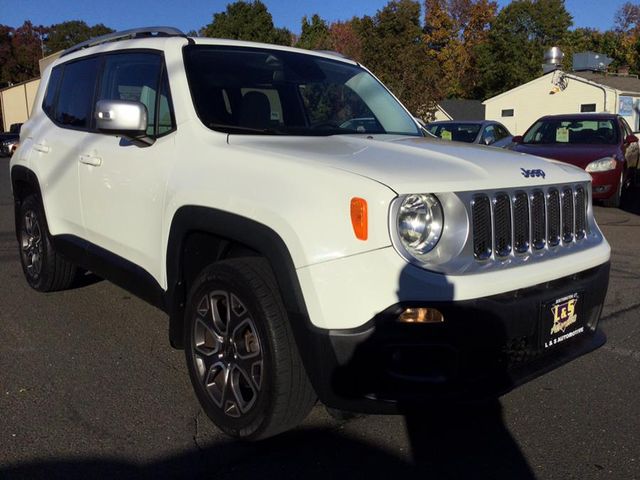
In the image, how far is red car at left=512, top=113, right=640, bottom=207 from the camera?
10.4 meters

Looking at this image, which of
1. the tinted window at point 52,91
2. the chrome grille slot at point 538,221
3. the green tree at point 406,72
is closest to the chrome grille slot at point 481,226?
the chrome grille slot at point 538,221

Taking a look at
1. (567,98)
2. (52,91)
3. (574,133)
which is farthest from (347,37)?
(52,91)

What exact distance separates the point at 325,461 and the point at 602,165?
8.94 m

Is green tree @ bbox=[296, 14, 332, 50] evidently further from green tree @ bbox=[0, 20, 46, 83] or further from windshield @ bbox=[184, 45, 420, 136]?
windshield @ bbox=[184, 45, 420, 136]

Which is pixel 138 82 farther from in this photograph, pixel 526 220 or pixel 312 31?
pixel 312 31

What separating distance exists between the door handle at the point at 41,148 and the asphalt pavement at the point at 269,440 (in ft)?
4.56

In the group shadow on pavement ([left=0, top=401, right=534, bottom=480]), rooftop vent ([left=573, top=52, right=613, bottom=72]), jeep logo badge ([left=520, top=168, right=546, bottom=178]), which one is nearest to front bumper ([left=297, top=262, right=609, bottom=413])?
shadow on pavement ([left=0, top=401, right=534, bottom=480])

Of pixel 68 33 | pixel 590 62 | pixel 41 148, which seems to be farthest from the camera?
pixel 68 33

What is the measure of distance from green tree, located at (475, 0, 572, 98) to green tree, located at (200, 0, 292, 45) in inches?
654

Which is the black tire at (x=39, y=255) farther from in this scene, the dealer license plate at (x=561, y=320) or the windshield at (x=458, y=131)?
the windshield at (x=458, y=131)

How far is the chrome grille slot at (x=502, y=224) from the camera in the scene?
2.80m

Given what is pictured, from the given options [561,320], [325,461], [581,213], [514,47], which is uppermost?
[514,47]

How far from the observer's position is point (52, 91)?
5172 millimetres

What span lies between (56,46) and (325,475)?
87601 millimetres
